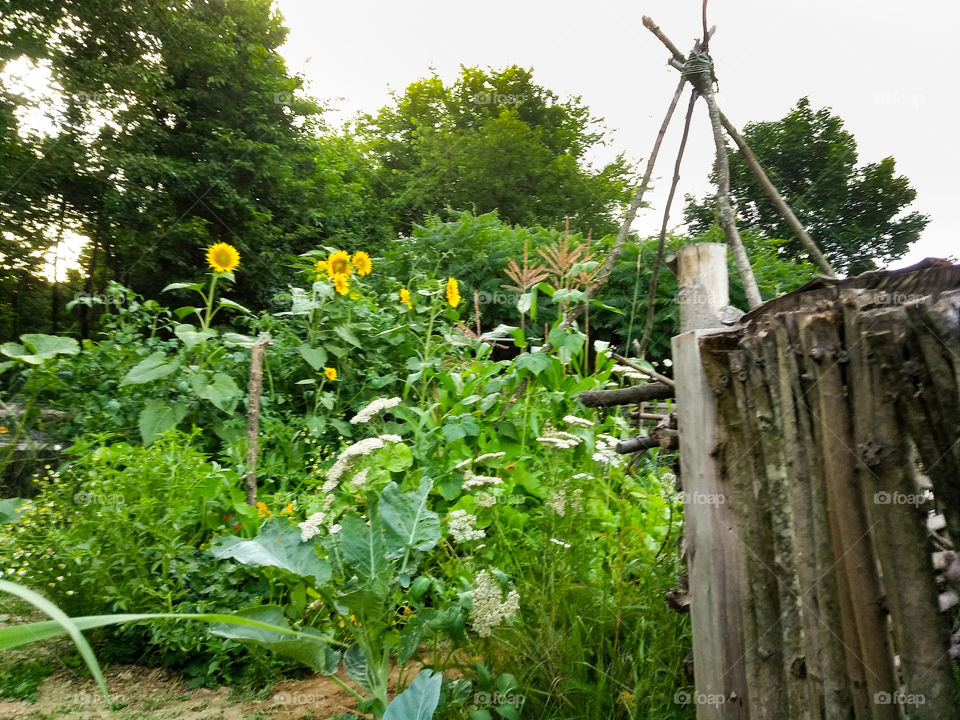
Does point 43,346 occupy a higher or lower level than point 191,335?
lower

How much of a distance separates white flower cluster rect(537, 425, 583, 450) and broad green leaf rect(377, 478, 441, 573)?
2.16 feet

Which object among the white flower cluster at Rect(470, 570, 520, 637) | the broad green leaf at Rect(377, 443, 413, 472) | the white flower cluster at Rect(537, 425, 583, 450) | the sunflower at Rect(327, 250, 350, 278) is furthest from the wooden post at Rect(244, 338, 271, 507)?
the white flower cluster at Rect(470, 570, 520, 637)

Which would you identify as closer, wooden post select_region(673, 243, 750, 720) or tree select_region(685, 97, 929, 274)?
wooden post select_region(673, 243, 750, 720)

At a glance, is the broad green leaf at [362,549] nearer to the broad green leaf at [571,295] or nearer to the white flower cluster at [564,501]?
the white flower cluster at [564,501]

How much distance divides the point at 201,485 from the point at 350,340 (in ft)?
6.17

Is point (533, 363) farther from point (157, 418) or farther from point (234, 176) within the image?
point (234, 176)

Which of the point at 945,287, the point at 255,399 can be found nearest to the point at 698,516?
the point at 945,287

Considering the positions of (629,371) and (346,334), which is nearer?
(629,371)

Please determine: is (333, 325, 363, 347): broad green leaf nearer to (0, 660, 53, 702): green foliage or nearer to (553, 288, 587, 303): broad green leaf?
(553, 288, 587, 303): broad green leaf

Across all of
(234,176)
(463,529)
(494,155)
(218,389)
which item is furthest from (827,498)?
(494,155)

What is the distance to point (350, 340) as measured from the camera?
15.1ft

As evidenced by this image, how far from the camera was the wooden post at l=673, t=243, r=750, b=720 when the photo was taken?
1623mm

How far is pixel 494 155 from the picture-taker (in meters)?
17.7

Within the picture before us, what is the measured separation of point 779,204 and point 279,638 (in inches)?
82.5
